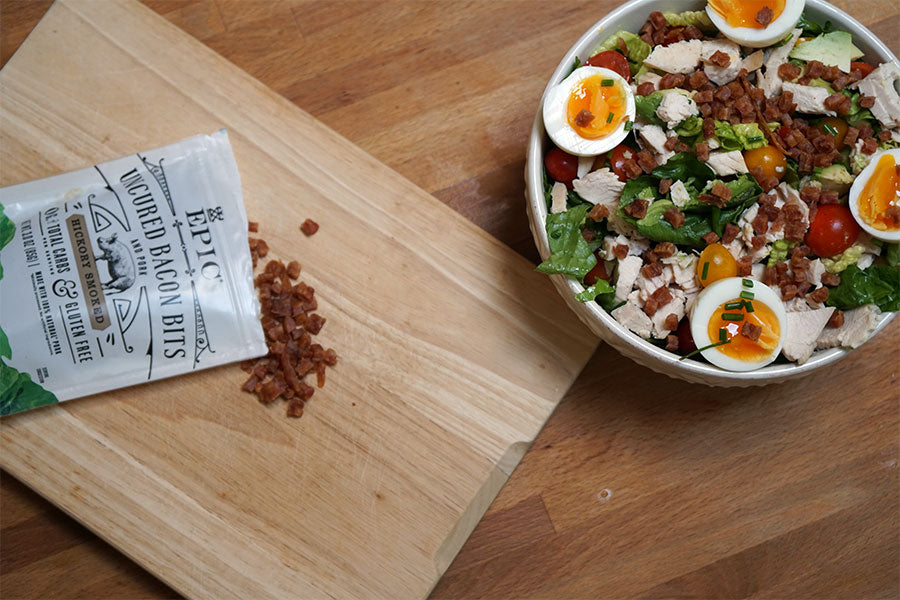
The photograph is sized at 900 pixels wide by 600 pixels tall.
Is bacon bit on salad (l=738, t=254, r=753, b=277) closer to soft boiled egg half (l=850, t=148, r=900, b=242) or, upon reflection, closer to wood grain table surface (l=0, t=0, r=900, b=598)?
soft boiled egg half (l=850, t=148, r=900, b=242)

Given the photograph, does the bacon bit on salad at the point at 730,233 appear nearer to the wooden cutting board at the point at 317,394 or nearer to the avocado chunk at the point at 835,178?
the avocado chunk at the point at 835,178

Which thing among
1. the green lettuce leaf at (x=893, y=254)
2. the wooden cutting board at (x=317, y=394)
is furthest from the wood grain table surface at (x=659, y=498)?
the green lettuce leaf at (x=893, y=254)

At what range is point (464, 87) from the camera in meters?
1.71

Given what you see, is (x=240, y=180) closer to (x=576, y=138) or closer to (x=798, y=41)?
(x=576, y=138)

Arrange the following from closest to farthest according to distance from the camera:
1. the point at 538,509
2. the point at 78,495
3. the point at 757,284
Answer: the point at 757,284
the point at 78,495
the point at 538,509

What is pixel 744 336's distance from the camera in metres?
1.32

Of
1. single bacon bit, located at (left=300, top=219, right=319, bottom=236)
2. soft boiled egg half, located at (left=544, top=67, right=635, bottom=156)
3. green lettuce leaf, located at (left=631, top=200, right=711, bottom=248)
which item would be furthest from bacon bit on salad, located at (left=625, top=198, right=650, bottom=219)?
single bacon bit, located at (left=300, top=219, right=319, bottom=236)

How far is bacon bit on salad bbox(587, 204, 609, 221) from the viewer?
1.36 metres

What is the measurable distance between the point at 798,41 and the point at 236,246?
1233 mm

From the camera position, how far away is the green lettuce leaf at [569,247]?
1.34 meters

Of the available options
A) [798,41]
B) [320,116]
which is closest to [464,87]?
[320,116]

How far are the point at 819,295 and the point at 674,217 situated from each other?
0.31m

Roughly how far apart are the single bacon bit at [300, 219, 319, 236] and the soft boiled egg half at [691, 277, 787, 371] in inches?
32.1

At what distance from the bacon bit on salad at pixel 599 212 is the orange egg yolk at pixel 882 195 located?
1.56 ft
